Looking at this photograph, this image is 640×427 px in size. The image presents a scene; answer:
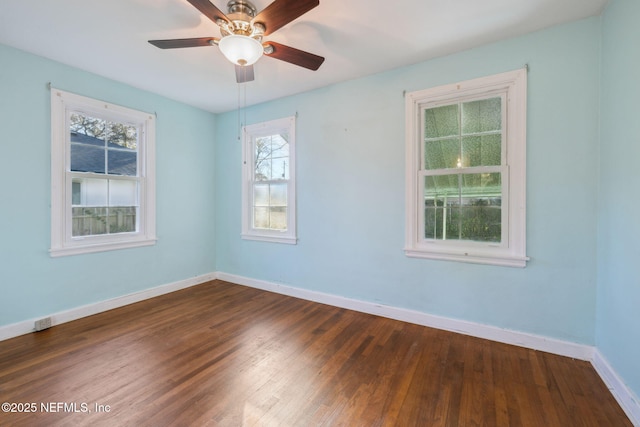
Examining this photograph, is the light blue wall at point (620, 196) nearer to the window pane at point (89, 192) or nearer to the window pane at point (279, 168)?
the window pane at point (279, 168)

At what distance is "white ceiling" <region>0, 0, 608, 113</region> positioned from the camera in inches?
75.4

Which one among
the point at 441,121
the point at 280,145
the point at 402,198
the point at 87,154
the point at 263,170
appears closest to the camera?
the point at 441,121

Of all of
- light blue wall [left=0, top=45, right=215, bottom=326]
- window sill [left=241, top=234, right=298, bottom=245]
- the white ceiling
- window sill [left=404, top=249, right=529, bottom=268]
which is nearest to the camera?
the white ceiling

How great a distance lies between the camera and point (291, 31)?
216cm

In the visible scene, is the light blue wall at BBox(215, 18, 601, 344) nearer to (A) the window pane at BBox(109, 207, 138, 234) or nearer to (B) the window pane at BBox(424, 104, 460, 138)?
(B) the window pane at BBox(424, 104, 460, 138)

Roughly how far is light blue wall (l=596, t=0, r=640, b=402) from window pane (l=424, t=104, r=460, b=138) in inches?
39.7

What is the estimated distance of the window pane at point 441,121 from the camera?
2.61m

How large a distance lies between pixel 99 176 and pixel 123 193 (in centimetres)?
31

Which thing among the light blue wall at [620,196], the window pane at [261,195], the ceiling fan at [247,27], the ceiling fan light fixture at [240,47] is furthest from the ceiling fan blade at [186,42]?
the light blue wall at [620,196]

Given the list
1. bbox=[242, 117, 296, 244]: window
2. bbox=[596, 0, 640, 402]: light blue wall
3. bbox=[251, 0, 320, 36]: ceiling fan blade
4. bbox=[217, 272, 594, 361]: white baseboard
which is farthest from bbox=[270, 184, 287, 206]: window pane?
bbox=[596, 0, 640, 402]: light blue wall

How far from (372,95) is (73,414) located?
11.4ft

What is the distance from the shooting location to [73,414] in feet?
5.07

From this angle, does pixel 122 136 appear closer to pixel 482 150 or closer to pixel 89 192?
pixel 89 192

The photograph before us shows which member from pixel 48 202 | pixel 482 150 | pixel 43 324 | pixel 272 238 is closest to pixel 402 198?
pixel 482 150
